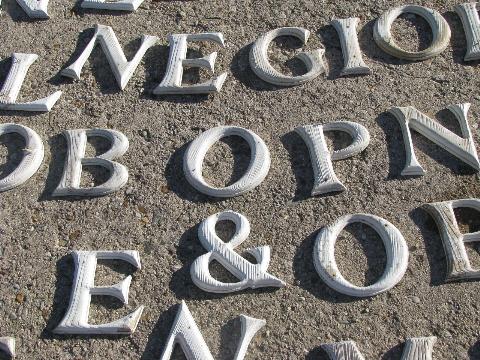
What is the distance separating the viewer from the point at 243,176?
3.27 m

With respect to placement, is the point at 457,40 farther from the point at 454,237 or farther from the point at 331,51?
the point at 454,237

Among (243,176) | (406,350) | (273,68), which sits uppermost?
(273,68)

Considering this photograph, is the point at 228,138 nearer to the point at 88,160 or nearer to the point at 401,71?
the point at 88,160

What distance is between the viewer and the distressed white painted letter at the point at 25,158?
3289mm

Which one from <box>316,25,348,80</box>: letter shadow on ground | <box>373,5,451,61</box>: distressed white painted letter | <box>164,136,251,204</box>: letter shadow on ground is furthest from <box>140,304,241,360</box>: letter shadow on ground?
<box>373,5,451,61</box>: distressed white painted letter

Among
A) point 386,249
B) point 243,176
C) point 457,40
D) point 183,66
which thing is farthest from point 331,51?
point 386,249

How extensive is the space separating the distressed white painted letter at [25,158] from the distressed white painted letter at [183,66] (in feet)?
2.30

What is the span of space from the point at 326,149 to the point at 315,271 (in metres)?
0.67

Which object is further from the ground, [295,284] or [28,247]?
[28,247]

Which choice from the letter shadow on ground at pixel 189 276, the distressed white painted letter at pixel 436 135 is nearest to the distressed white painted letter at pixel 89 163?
the letter shadow on ground at pixel 189 276

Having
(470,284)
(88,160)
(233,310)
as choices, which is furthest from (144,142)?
(470,284)

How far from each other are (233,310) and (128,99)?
1.38 meters

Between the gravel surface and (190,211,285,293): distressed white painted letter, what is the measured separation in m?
0.05

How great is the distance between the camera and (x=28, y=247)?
3.13 m
